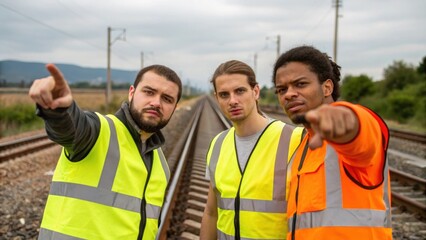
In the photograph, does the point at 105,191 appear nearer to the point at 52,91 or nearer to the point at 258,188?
the point at 52,91

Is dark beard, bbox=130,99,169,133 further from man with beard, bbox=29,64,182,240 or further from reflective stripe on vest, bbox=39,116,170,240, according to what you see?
reflective stripe on vest, bbox=39,116,170,240

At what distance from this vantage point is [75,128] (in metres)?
2.17

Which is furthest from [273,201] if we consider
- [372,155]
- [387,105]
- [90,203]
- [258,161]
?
[387,105]

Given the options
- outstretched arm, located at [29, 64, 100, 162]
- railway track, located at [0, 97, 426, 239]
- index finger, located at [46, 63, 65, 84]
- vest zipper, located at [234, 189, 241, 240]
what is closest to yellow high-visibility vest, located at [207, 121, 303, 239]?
vest zipper, located at [234, 189, 241, 240]

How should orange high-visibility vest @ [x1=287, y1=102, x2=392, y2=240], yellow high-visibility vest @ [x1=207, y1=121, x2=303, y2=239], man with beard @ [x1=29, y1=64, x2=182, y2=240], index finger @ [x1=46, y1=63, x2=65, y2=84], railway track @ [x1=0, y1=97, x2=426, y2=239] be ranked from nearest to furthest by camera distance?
1. index finger @ [x1=46, y1=63, x2=65, y2=84]
2. orange high-visibility vest @ [x1=287, y1=102, x2=392, y2=240]
3. man with beard @ [x1=29, y1=64, x2=182, y2=240]
4. yellow high-visibility vest @ [x1=207, y1=121, x2=303, y2=239]
5. railway track @ [x1=0, y1=97, x2=426, y2=239]

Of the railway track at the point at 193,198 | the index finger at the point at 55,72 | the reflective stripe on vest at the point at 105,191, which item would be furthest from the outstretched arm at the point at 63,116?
the railway track at the point at 193,198

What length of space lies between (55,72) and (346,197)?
1587 mm

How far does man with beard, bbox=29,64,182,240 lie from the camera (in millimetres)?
2264

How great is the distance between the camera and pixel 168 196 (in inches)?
254

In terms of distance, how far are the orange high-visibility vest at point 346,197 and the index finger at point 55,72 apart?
4.47ft

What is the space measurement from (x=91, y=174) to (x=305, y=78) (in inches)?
56.0

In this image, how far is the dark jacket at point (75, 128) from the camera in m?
2.07

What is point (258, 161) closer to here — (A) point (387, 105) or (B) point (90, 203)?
(B) point (90, 203)

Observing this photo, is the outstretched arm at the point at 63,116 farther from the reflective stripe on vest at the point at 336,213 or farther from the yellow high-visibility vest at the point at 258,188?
the reflective stripe on vest at the point at 336,213
